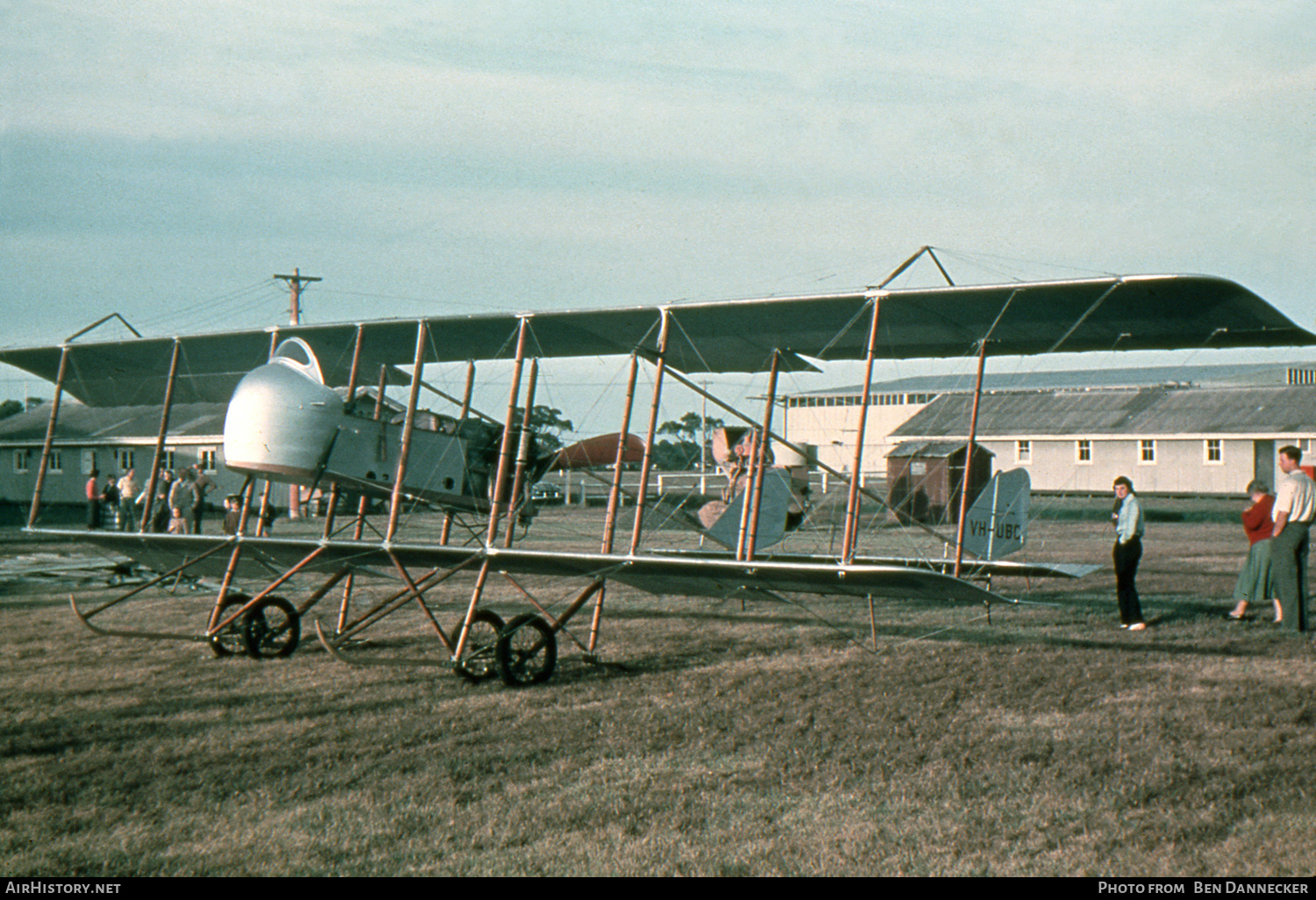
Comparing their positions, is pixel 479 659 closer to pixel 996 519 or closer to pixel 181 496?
pixel 996 519

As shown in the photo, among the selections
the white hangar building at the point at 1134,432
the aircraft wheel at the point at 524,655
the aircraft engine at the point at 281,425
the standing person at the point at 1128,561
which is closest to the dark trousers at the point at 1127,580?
the standing person at the point at 1128,561

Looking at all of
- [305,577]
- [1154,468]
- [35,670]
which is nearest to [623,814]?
[35,670]

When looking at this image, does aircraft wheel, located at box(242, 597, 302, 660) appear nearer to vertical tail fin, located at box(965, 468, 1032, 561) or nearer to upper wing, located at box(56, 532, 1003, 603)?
upper wing, located at box(56, 532, 1003, 603)

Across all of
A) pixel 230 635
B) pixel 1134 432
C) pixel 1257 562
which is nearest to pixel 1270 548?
pixel 1257 562

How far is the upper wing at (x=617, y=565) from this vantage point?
22.2 ft

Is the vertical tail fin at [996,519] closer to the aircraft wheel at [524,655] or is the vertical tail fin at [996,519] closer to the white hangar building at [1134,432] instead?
the aircraft wheel at [524,655]

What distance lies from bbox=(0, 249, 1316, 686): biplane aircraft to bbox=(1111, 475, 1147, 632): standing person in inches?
44.4

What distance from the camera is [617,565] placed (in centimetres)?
769

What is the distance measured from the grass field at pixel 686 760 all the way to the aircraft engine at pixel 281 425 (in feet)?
5.63

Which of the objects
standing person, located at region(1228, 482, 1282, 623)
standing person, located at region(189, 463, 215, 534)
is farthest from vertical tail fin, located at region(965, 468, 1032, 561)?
standing person, located at region(189, 463, 215, 534)

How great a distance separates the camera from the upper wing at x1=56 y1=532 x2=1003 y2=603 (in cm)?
676

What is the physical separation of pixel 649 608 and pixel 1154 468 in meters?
36.6

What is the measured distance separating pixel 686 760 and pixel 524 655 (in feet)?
8.30

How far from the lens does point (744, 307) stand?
7.85 m
